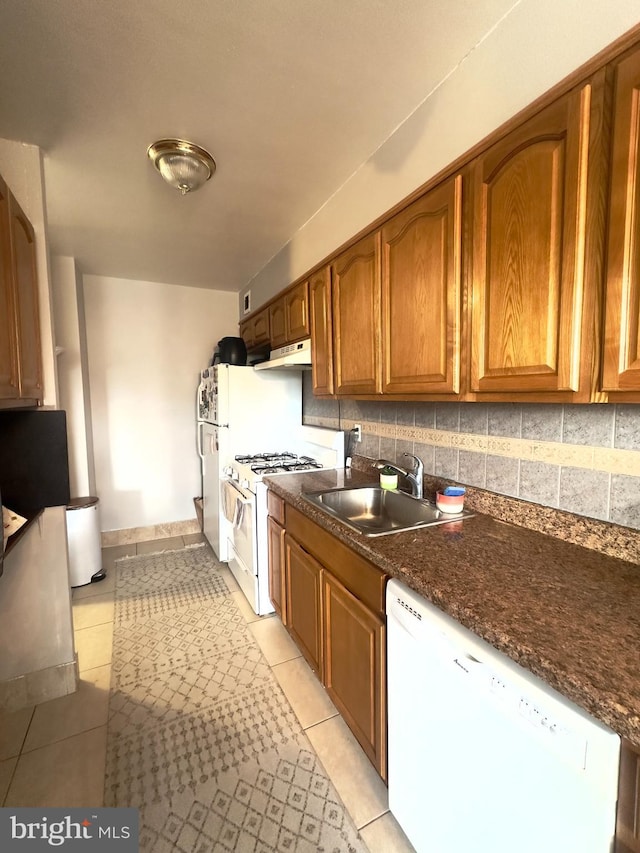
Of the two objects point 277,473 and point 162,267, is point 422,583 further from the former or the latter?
point 162,267

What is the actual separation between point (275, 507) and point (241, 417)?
101cm

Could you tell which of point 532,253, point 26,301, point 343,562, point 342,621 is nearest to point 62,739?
point 342,621

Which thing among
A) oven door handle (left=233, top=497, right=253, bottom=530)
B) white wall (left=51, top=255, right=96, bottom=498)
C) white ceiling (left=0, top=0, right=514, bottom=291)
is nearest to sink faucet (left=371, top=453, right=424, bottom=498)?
oven door handle (left=233, top=497, right=253, bottom=530)

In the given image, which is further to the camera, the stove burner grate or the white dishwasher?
the stove burner grate

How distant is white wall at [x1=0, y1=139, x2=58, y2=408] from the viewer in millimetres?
1623

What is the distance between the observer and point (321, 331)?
209 centimetres

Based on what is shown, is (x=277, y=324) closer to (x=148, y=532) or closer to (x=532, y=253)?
(x=532, y=253)

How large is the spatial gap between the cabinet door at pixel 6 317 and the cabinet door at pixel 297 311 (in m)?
1.40

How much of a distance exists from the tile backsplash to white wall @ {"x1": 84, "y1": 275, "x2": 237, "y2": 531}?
2506 millimetres

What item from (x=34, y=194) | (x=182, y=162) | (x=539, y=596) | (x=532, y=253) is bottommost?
(x=539, y=596)

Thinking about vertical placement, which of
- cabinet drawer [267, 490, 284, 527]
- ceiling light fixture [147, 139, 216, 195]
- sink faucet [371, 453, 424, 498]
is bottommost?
cabinet drawer [267, 490, 284, 527]

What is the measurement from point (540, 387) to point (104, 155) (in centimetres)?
208

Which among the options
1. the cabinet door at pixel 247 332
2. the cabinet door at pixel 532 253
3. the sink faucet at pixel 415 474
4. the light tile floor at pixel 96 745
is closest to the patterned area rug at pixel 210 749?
the light tile floor at pixel 96 745

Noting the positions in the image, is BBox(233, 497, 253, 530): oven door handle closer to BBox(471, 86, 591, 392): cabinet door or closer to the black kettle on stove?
the black kettle on stove
